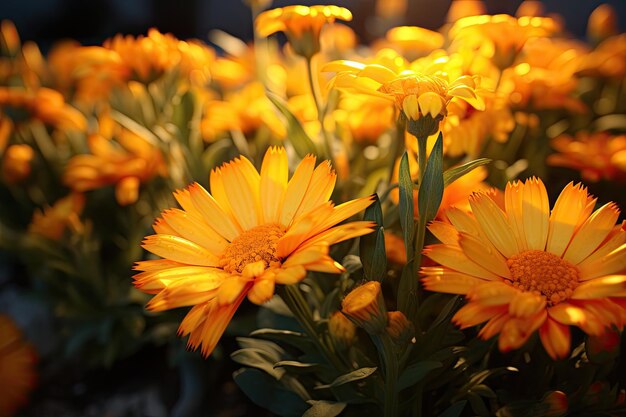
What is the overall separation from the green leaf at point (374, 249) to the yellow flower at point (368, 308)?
5 cm

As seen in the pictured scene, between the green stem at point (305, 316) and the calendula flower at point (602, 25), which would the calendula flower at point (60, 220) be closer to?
the green stem at point (305, 316)

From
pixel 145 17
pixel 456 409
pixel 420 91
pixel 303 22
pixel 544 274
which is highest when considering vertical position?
pixel 145 17

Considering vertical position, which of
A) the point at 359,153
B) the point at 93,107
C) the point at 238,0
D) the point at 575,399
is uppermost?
the point at 238,0

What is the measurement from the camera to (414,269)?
473 mm

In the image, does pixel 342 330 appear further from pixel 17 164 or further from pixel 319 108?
pixel 17 164

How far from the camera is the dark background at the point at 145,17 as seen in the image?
2146mm

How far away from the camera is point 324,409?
0.48m

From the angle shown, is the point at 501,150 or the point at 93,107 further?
the point at 93,107

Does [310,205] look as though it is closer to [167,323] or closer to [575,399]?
[575,399]

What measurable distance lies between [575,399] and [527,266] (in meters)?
0.15

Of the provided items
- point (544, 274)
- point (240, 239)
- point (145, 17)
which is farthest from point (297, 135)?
point (145, 17)

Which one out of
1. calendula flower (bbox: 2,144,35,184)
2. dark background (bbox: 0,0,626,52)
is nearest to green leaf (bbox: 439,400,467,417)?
calendula flower (bbox: 2,144,35,184)

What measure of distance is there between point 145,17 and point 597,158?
2.07 m

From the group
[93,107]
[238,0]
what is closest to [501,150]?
[93,107]
